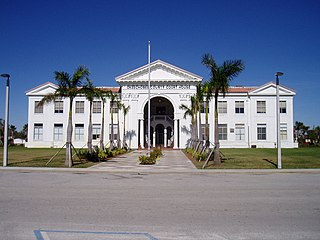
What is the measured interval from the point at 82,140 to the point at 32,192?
1558 inches

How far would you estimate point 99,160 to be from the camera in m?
24.3

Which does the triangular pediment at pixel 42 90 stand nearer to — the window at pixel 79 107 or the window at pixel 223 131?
the window at pixel 79 107

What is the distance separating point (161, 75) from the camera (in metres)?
46.9

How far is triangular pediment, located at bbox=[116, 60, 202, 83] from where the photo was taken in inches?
1834

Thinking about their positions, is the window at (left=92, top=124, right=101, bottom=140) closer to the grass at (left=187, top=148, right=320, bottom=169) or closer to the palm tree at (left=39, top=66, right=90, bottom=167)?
the grass at (left=187, top=148, right=320, bottom=169)

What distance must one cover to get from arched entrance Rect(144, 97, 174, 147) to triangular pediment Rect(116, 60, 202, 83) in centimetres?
455

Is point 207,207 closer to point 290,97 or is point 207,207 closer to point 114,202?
point 114,202

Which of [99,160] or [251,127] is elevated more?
[251,127]

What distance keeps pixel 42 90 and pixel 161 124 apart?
64.1ft

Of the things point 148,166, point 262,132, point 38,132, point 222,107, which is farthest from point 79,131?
point 148,166

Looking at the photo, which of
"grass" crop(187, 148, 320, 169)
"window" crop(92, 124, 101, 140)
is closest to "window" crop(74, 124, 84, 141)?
"window" crop(92, 124, 101, 140)

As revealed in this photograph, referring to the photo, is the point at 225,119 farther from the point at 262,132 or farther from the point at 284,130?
the point at 284,130

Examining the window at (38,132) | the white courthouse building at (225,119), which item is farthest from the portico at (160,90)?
the window at (38,132)

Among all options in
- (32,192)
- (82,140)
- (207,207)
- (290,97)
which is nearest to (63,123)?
(82,140)
